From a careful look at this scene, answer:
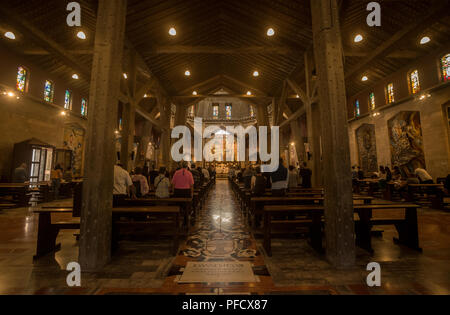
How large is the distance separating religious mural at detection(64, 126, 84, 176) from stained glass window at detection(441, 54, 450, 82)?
20.0m

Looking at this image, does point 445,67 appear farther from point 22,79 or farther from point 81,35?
point 22,79

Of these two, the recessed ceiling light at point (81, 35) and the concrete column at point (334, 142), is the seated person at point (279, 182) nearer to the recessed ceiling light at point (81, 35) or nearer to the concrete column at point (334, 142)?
the concrete column at point (334, 142)

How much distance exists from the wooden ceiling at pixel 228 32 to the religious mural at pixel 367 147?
3.94 meters

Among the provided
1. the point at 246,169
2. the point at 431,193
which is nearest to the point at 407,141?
the point at 431,193

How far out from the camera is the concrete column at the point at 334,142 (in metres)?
2.82

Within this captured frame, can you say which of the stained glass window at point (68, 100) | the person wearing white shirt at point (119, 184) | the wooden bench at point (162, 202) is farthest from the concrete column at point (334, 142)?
the stained glass window at point (68, 100)

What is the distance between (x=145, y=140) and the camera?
15.8 meters

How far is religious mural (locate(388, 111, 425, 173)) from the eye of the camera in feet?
33.3

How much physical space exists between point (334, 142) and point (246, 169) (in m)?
7.05

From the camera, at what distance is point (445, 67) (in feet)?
29.9

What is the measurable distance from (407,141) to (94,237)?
45.9 feet

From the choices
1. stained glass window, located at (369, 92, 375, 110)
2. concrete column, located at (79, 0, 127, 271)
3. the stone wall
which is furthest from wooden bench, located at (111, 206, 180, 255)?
stained glass window, located at (369, 92, 375, 110)

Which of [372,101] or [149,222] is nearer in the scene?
[149,222]

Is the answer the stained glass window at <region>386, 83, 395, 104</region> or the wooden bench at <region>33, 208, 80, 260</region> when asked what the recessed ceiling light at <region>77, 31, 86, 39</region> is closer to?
the wooden bench at <region>33, 208, 80, 260</region>
